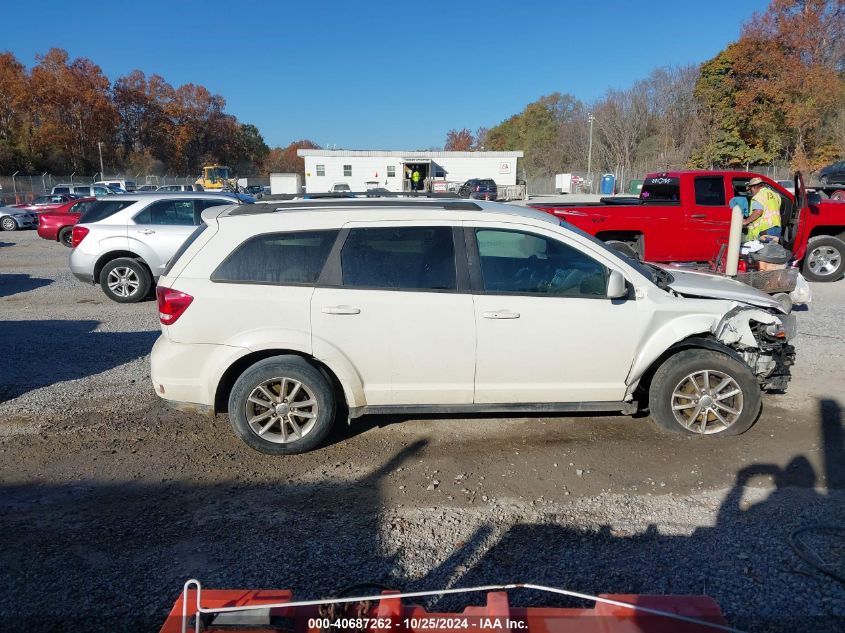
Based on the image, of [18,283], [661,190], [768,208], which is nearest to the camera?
[768,208]

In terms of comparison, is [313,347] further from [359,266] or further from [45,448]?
[45,448]

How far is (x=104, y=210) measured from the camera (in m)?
10.5

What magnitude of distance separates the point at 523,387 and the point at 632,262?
55.6 inches

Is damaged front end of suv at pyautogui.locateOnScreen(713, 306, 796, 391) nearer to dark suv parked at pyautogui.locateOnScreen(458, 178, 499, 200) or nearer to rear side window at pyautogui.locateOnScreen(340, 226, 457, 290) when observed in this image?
rear side window at pyautogui.locateOnScreen(340, 226, 457, 290)

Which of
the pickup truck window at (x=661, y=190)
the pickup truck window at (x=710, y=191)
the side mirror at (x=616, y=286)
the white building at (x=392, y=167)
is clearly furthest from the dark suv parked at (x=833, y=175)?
the side mirror at (x=616, y=286)

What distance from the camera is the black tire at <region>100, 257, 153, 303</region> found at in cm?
1003

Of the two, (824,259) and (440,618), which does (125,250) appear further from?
(824,259)

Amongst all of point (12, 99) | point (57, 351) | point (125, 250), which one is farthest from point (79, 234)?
point (12, 99)

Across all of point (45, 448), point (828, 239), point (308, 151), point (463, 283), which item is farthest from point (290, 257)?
point (308, 151)

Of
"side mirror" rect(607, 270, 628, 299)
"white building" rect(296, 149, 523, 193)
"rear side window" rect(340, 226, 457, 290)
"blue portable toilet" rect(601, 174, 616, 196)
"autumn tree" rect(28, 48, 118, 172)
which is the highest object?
"autumn tree" rect(28, 48, 118, 172)

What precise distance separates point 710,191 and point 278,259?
8577 mm

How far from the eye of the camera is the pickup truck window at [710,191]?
10.4 m

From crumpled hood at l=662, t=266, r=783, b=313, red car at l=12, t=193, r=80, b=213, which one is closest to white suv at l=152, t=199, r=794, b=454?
crumpled hood at l=662, t=266, r=783, b=313

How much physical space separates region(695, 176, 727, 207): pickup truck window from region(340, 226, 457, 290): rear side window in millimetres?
7519
